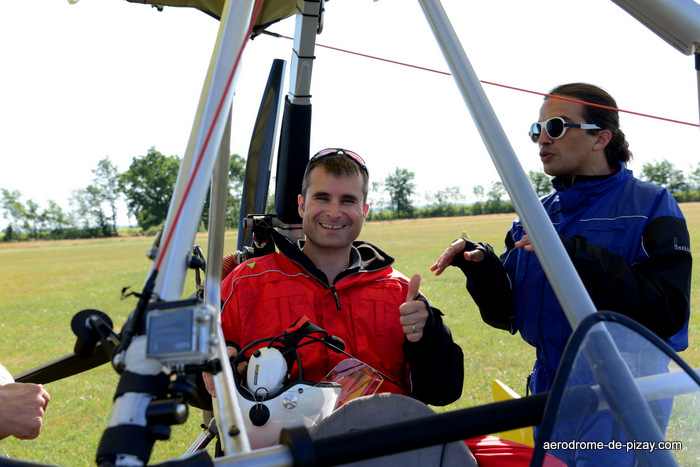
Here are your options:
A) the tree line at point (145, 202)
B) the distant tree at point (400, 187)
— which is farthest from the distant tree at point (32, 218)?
the distant tree at point (400, 187)

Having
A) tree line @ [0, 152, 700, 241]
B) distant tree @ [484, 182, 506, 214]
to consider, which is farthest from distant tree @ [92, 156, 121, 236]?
distant tree @ [484, 182, 506, 214]

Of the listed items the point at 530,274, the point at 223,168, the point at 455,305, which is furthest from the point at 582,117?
the point at 455,305

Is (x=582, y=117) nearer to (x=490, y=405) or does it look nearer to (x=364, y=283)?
(x=364, y=283)

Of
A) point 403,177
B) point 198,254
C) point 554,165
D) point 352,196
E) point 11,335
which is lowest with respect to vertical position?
point 11,335

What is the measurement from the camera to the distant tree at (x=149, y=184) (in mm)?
64931

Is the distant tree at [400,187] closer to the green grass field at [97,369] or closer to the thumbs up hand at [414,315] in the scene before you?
the green grass field at [97,369]

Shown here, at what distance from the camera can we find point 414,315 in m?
1.74

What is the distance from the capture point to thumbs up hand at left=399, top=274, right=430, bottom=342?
174cm

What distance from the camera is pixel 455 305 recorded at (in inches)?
348

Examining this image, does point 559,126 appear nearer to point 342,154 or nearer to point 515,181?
point 342,154

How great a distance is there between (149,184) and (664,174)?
6041 centimetres

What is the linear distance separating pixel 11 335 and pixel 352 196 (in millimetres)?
7884

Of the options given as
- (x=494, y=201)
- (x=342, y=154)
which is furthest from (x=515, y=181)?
(x=494, y=201)

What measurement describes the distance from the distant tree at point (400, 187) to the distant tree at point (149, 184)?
1085 inches
